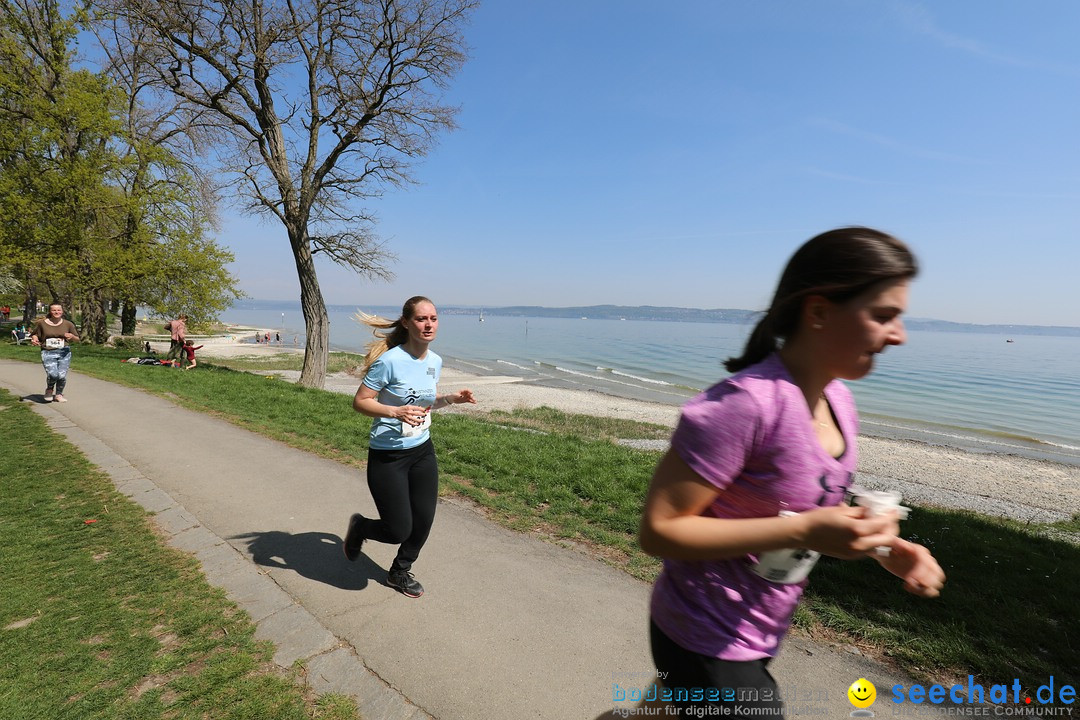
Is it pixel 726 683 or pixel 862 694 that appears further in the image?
pixel 862 694

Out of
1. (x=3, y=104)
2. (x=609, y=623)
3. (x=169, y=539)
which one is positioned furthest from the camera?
(x=3, y=104)

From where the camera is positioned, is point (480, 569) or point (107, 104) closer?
point (480, 569)

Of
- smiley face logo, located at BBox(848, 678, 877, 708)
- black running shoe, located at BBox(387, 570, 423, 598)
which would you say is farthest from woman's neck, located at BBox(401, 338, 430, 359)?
smiley face logo, located at BBox(848, 678, 877, 708)

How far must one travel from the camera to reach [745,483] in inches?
51.4

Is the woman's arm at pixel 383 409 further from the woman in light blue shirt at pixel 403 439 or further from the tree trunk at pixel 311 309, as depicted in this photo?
the tree trunk at pixel 311 309

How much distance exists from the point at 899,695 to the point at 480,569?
2825 millimetres

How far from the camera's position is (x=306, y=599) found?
358 centimetres

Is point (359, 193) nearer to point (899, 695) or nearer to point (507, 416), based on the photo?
point (507, 416)

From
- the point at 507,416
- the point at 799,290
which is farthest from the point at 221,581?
the point at 507,416

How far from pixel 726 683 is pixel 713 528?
1.65 ft

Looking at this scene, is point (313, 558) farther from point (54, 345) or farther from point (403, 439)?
point (54, 345)

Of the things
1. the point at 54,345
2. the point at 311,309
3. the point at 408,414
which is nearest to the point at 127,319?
the point at 311,309

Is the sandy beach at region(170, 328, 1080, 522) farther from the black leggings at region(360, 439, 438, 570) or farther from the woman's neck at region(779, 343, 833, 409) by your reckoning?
the woman's neck at region(779, 343, 833, 409)

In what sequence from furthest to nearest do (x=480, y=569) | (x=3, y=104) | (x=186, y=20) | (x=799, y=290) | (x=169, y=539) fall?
(x=3, y=104) → (x=186, y=20) → (x=169, y=539) → (x=480, y=569) → (x=799, y=290)
